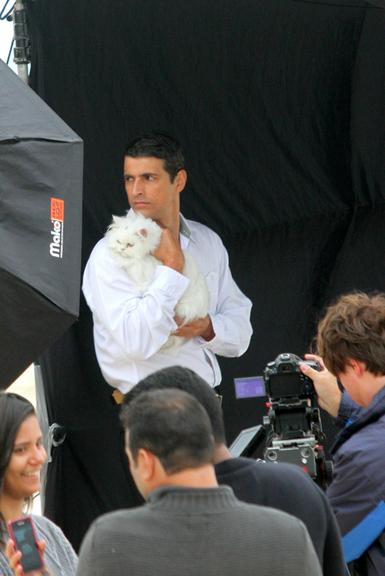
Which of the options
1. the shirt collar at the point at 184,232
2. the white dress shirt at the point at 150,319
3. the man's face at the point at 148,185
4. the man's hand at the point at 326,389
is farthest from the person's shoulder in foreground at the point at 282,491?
the shirt collar at the point at 184,232

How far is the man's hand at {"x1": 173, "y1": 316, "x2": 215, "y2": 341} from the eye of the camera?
546 centimetres

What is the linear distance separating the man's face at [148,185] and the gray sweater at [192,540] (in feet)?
10.7

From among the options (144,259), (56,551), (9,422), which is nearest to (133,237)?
(144,259)

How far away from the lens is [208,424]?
97.4 inches

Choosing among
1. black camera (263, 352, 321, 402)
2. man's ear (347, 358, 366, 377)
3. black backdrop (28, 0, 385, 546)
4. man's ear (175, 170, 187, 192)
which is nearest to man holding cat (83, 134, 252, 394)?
man's ear (175, 170, 187, 192)

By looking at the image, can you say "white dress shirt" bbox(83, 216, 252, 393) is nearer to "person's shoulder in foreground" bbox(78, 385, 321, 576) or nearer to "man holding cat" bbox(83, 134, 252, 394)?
"man holding cat" bbox(83, 134, 252, 394)

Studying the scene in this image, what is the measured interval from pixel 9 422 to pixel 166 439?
965 millimetres

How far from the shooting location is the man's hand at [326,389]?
4.39 meters

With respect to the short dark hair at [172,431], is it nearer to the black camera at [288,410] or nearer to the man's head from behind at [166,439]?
the man's head from behind at [166,439]

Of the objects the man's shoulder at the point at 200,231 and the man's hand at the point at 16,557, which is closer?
the man's hand at the point at 16,557

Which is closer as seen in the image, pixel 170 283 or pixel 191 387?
pixel 191 387

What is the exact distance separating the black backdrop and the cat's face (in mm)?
686

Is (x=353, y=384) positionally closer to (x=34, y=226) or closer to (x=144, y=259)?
(x=34, y=226)

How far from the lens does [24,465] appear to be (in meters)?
3.25
